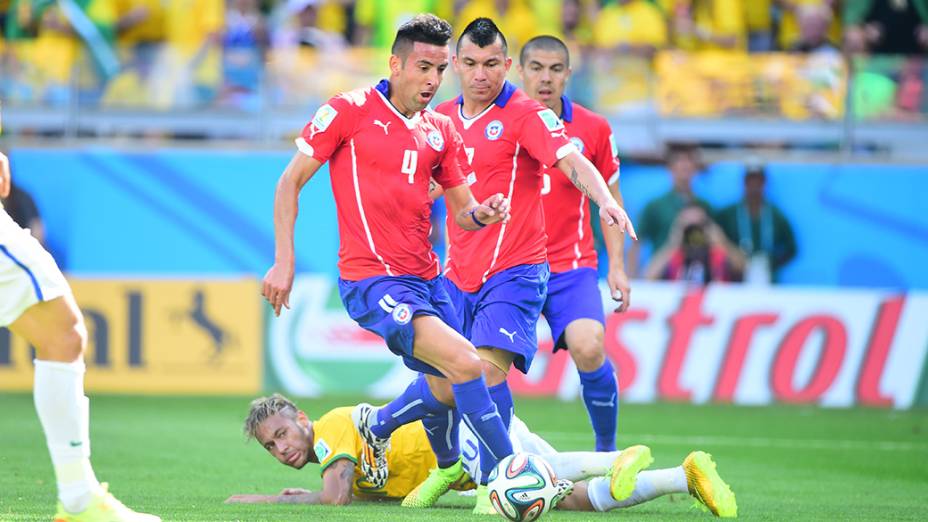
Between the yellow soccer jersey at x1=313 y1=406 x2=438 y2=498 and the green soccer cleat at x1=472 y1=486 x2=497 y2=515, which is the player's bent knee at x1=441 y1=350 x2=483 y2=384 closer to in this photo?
the green soccer cleat at x1=472 y1=486 x2=497 y2=515

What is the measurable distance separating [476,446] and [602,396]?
3.90 ft

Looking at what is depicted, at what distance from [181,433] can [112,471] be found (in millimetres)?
2682

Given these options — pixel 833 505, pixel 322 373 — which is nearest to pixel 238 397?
pixel 322 373

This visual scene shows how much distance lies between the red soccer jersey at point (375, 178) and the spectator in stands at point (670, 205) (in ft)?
30.4

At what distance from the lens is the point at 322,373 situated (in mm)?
15781

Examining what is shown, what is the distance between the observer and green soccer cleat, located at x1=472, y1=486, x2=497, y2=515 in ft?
24.3

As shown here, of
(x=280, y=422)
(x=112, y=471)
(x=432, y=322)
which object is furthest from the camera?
(x=112, y=471)

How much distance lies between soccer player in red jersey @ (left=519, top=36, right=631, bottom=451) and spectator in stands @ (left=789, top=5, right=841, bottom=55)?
8.80 metres

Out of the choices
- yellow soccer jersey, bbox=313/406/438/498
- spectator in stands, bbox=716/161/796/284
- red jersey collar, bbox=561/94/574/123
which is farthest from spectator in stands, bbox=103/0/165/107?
yellow soccer jersey, bbox=313/406/438/498

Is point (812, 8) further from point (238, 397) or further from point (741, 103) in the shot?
point (238, 397)

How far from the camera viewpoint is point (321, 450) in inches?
302

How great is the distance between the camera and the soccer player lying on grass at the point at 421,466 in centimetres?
736

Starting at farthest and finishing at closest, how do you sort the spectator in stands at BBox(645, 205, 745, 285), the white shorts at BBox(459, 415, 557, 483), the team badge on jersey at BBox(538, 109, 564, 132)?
1. the spectator in stands at BBox(645, 205, 745, 285)
2. the team badge on jersey at BBox(538, 109, 564, 132)
3. the white shorts at BBox(459, 415, 557, 483)

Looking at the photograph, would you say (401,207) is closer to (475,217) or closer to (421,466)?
(475,217)
